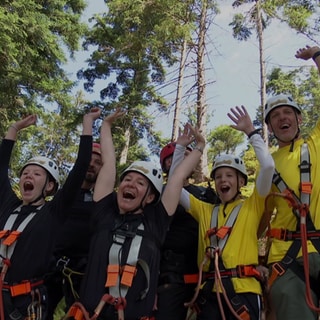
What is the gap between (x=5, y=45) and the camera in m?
13.3

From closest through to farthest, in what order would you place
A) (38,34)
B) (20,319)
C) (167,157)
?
(20,319), (167,157), (38,34)

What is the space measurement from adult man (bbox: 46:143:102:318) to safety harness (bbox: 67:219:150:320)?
3.83ft

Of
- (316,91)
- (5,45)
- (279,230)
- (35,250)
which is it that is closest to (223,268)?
(279,230)

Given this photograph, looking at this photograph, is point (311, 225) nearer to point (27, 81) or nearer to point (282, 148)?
point (282, 148)

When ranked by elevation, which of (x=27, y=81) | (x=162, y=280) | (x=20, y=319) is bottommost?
(x=20, y=319)

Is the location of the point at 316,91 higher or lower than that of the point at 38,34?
higher

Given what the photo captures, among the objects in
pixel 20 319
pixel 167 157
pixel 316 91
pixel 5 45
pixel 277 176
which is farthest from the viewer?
pixel 316 91

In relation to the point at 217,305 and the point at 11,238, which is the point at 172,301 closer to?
the point at 217,305

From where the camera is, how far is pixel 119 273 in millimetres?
3887

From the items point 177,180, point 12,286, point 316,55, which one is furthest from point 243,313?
point 316,55

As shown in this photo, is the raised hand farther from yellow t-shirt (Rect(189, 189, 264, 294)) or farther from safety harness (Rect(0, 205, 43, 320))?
safety harness (Rect(0, 205, 43, 320))

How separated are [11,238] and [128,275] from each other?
4.70 feet

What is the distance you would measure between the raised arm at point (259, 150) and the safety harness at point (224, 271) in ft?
1.56

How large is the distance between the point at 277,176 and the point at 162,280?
1902 millimetres
